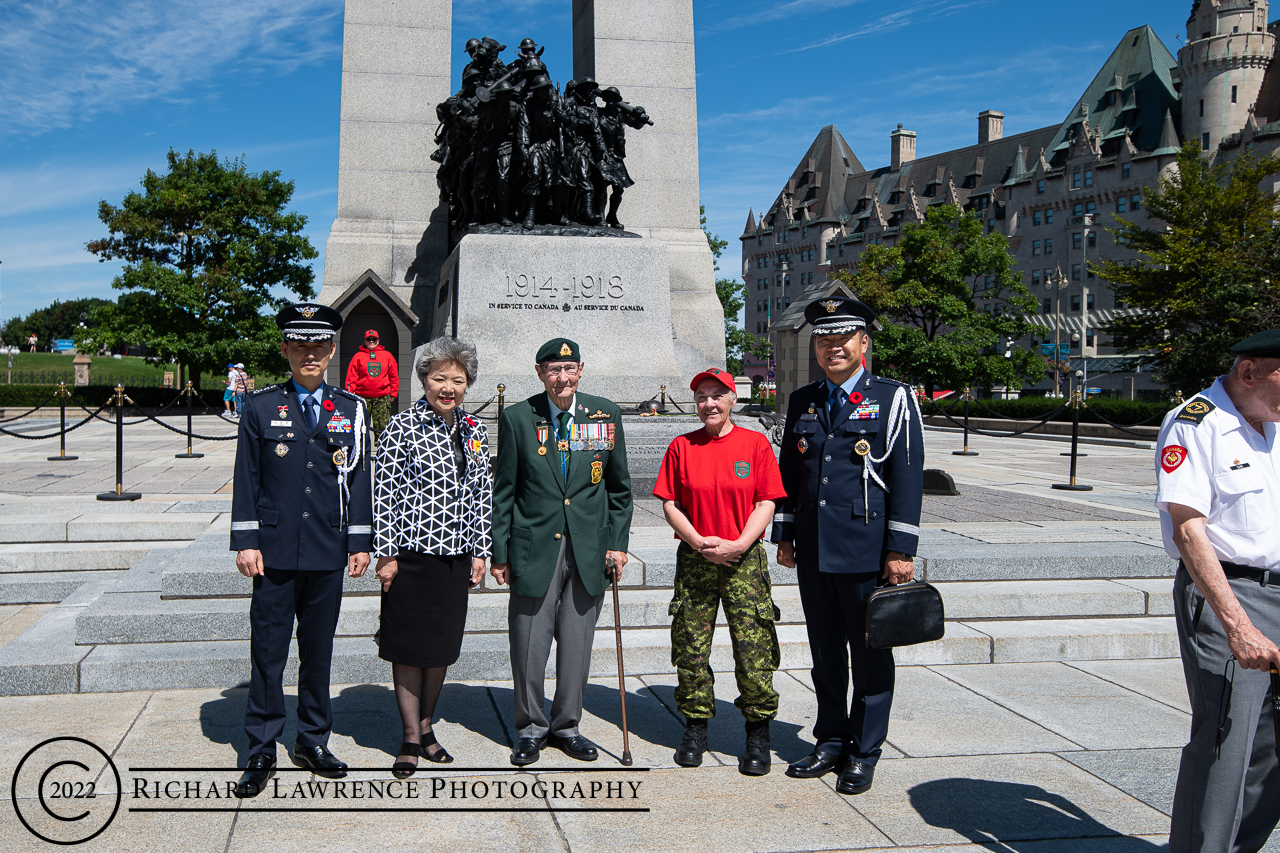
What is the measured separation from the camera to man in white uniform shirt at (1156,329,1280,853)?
2975mm

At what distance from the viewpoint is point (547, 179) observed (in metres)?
14.2

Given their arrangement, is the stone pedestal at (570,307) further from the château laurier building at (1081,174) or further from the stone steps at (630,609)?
the château laurier building at (1081,174)

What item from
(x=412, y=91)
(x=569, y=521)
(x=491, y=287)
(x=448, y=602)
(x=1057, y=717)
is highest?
(x=412, y=91)

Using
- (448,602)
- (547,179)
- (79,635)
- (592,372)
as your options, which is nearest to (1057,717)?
(448,602)

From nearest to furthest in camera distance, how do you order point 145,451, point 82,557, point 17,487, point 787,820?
1. point 787,820
2. point 82,557
3. point 17,487
4. point 145,451

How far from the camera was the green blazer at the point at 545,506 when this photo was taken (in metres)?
4.50

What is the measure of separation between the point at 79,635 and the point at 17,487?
22.3ft

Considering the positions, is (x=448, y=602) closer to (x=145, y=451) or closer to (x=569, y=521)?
(x=569, y=521)

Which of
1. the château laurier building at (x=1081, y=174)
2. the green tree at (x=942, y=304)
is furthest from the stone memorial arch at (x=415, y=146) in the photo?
the château laurier building at (x=1081, y=174)

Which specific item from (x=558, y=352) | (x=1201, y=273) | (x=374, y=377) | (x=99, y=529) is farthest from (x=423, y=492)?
(x=1201, y=273)

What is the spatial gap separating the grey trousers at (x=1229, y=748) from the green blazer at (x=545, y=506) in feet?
7.73

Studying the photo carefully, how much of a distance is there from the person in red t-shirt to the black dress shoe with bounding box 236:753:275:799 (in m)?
1.75

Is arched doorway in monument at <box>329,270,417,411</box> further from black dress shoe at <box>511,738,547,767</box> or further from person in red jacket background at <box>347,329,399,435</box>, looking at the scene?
black dress shoe at <box>511,738,547,767</box>

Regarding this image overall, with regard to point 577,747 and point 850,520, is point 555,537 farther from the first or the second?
point 850,520
